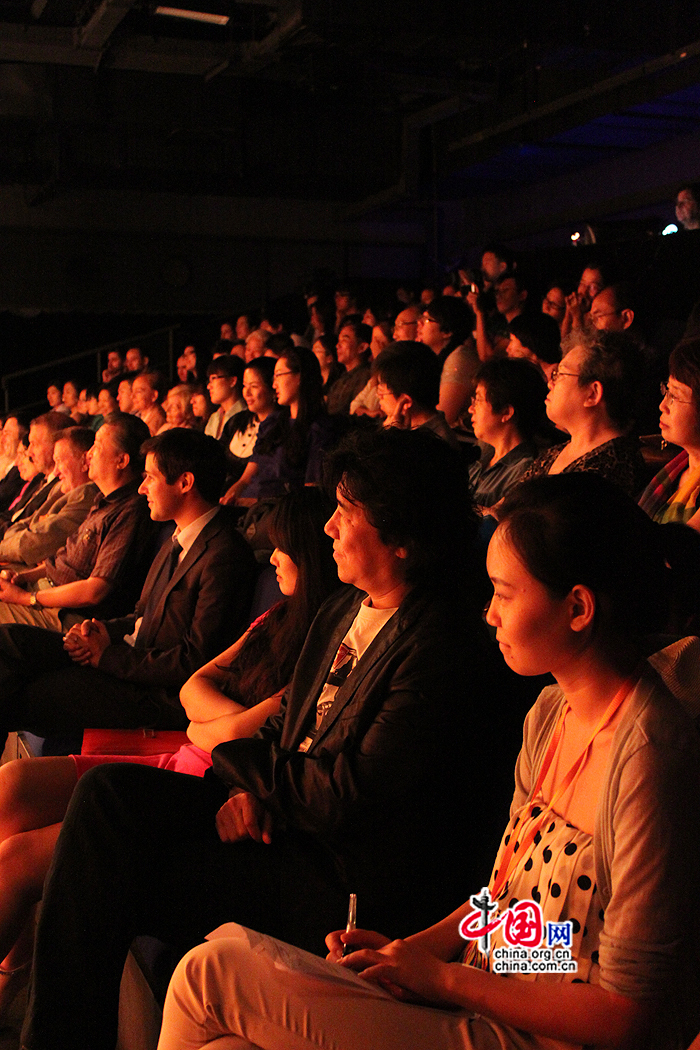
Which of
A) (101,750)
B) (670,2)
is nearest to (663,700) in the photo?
(101,750)

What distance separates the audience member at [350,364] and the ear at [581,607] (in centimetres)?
390

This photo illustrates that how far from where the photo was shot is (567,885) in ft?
3.63

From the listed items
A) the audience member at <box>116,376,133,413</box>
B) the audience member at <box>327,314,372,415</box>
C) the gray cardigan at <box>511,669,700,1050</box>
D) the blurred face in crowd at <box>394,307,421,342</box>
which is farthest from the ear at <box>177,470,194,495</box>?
the audience member at <box>116,376,133,413</box>

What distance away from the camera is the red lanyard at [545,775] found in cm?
113

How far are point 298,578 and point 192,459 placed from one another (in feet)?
2.86

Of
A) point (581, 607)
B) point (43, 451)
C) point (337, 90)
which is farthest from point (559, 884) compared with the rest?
point (337, 90)

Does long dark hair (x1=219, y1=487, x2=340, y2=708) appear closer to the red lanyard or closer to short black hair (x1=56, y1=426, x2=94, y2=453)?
the red lanyard

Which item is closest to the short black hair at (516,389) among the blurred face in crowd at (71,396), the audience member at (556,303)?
the audience member at (556,303)

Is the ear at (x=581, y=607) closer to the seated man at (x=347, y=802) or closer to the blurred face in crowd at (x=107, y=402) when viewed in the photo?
the seated man at (x=347, y=802)

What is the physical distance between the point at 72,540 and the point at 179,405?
7.61 feet

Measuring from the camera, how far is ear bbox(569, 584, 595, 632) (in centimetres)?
113

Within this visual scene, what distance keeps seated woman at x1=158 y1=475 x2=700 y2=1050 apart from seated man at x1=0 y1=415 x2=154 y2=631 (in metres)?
2.15

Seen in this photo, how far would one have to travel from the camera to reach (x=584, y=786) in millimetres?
1152

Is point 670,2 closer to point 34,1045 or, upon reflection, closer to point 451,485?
point 451,485
